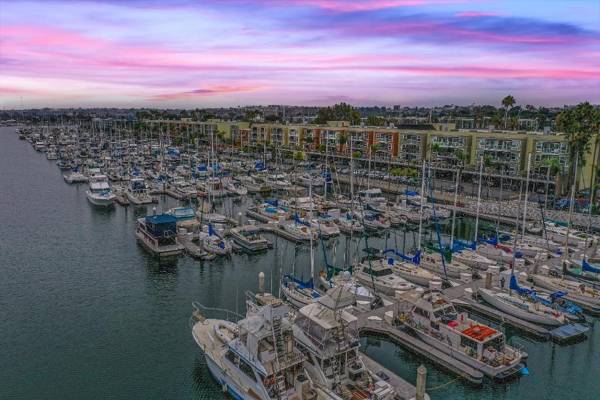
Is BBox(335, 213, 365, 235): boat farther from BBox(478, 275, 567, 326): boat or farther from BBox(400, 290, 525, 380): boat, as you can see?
BBox(400, 290, 525, 380): boat

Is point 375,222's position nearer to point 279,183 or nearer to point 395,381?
point 279,183

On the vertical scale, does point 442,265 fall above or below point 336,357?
below

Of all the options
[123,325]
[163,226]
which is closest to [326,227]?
[163,226]

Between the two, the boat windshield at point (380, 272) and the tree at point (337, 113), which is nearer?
the boat windshield at point (380, 272)

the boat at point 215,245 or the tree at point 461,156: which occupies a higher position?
the tree at point 461,156

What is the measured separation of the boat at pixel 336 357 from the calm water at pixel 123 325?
5.78m

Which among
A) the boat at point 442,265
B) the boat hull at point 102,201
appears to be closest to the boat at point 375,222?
the boat at point 442,265

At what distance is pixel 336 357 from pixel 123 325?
66.3 ft

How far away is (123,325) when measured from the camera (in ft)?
123

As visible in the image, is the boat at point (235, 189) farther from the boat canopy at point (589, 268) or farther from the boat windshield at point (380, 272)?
the boat canopy at point (589, 268)

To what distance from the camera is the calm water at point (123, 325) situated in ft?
97.5

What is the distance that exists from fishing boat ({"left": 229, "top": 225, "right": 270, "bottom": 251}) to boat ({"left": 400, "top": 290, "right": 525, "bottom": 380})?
939 inches

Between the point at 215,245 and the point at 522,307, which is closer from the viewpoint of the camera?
the point at 522,307

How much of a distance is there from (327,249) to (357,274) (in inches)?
518
